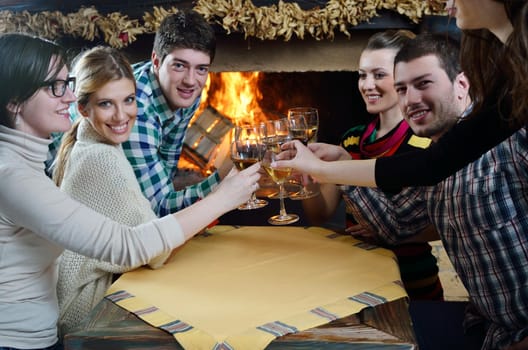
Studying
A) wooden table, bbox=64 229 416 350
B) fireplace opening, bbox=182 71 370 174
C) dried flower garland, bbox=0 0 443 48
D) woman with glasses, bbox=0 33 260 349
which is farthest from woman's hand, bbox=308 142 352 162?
fireplace opening, bbox=182 71 370 174

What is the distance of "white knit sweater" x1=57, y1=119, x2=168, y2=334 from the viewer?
162 cm

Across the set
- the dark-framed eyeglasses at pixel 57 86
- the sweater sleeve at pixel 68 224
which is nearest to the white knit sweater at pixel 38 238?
the sweater sleeve at pixel 68 224

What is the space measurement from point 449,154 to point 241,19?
1787mm

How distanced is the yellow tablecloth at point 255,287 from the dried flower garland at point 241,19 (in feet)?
5.07

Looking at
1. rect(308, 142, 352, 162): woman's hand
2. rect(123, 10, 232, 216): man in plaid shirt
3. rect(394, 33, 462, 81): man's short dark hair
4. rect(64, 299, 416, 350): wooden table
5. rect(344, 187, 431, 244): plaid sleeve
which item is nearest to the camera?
rect(64, 299, 416, 350): wooden table

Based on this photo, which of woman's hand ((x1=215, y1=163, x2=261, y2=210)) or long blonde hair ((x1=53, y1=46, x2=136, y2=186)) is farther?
long blonde hair ((x1=53, y1=46, x2=136, y2=186))

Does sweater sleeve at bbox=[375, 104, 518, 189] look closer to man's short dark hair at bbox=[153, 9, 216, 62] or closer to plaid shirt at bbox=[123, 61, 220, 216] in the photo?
plaid shirt at bbox=[123, 61, 220, 216]

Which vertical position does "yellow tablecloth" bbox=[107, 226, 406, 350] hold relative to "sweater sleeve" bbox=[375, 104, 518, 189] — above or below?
below

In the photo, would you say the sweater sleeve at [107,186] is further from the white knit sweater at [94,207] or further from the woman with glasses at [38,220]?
the woman with glasses at [38,220]

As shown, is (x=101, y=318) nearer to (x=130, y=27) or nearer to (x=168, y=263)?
(x=168, y=263)

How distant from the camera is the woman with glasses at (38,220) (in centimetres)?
142

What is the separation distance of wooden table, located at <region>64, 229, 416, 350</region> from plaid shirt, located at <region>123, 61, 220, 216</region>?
2.73 ft

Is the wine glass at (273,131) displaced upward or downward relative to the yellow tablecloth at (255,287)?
upward

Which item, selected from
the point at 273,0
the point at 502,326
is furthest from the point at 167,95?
the point at 502,326
